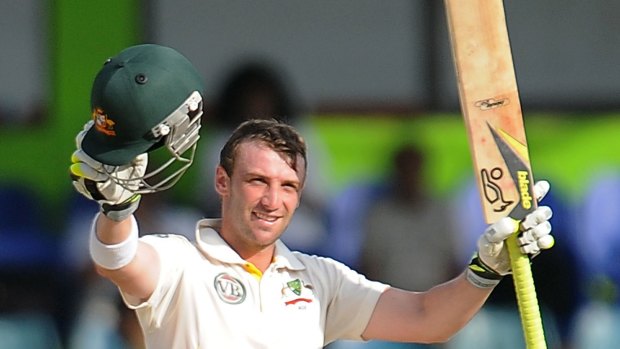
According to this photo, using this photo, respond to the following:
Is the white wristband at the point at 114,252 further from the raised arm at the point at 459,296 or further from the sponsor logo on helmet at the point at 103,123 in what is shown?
the raised arm at the point at 459,296

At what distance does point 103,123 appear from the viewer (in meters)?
3.50

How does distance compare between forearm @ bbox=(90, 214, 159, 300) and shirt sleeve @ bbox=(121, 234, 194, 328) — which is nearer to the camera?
forearm @ bbox=(90, 214, 159, 300)

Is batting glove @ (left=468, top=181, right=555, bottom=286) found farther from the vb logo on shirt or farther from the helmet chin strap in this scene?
the helmet chin strap

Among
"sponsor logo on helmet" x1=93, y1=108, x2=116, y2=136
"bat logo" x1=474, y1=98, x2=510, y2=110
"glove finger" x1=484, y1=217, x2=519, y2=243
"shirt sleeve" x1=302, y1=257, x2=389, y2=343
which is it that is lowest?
"shirt sleeve" x1=302, y1=257, x2=389, y2=343

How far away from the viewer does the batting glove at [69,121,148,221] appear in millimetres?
3506


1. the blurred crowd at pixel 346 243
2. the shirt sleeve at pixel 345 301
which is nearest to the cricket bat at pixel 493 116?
the shirt sleeve at pixel 345 301

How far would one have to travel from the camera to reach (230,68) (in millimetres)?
6035

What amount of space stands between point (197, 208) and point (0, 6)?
112 cm

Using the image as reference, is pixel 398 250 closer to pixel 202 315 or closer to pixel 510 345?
pixel 510 345

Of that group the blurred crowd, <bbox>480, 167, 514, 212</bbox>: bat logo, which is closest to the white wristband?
<bbox>480, 167, 514, 212</bbox>: bat logo

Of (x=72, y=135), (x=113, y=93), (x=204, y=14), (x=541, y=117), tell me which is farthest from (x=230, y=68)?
(x=113, y=93)

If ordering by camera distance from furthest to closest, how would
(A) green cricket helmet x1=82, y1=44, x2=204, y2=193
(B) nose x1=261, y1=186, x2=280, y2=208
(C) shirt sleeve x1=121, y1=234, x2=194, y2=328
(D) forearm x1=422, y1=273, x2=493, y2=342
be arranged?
(D) forearm x1=422, y1=273, x2=493, y2=342 → (B) nose x1=261, y1=186, x2=280, y2=208 → (C) shirt sleeve x1=121, y1=234, x2=194, y2=328 → (A) green cricket helmet x1=82, y1=44, x2=204, y2=193

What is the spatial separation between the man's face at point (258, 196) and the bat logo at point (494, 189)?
0.47m

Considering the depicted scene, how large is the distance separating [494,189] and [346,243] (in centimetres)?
214
